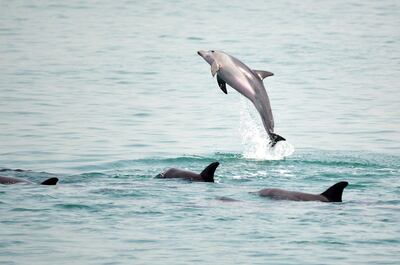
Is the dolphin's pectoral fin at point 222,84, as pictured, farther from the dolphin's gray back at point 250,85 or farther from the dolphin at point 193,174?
the dolphin at point 193,174

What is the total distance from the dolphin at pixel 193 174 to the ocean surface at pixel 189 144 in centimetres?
31

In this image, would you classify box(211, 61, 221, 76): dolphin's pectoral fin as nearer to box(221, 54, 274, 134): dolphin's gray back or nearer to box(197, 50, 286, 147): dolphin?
box(197, 50, 286, 147): dolphin

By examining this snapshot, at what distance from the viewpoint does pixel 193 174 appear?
80.3 feet

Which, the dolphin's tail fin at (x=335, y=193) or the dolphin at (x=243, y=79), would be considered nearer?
the dolphin's tail fin at (x=335, y=193)

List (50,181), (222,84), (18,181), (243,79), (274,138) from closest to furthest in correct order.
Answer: (50,181) < (18,181) < (274,138) < (222,84) < (243,79)

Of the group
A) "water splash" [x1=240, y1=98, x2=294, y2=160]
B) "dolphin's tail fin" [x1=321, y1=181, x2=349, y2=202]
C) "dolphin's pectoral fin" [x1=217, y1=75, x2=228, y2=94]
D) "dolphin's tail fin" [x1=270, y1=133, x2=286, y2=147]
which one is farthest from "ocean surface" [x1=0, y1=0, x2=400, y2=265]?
"dolphin's pectoral fin" [x1=217, y1=75, x2=228, y2=94]

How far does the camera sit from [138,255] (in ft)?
62.5

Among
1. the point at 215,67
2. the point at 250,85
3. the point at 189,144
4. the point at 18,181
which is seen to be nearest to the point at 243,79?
the point at 250,85

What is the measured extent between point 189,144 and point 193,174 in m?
7.18

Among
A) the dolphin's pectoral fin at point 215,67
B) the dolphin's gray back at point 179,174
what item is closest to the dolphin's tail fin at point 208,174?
the dolphin's gray back at point 179,174

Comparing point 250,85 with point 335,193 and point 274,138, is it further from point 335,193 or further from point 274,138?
point 335,193

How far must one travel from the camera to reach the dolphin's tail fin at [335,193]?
2162cm

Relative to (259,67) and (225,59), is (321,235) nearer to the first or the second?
(225,59)

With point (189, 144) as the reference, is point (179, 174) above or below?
above
